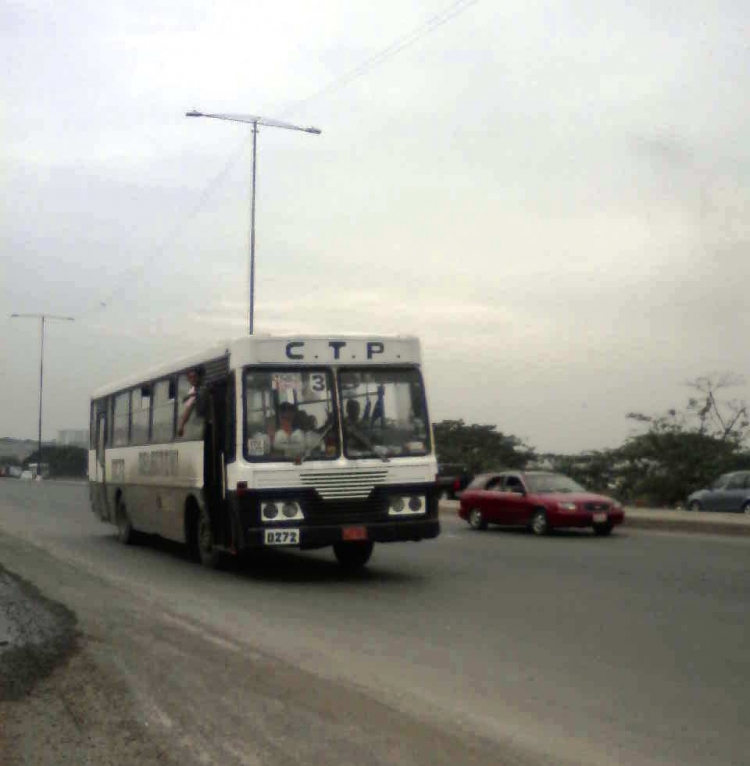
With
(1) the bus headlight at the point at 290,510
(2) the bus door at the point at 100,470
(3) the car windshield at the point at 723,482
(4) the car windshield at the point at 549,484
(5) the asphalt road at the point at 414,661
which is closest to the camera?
(5) the asphalt road at the point at 414,661

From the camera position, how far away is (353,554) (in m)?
16.9

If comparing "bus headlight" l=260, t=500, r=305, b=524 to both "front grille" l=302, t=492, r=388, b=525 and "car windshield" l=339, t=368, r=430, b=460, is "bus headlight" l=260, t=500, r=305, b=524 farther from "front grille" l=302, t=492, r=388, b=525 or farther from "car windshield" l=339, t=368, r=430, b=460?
"car windshield" l=339, t=368, r=430, b=460

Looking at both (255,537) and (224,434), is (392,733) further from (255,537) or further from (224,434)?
(224,434)

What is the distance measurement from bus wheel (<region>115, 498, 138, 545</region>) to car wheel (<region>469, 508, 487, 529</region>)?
324 inches

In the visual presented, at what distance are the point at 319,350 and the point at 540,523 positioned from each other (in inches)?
430

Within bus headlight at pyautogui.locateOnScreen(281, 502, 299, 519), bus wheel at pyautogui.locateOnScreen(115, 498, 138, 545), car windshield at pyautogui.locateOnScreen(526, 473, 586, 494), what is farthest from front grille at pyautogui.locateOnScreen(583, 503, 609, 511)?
bus headlight at pyautogui.locateOnScreen(281, 502, 299, 519)

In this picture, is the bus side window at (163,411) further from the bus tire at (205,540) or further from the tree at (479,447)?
the tree at (479,447)

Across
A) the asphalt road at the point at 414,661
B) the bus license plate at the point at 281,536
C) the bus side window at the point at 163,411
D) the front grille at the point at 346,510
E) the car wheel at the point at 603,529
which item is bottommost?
the asphalt road at the point at 414,661

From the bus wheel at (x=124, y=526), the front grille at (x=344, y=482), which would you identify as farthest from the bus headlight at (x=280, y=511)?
the bus wheel at (x=124, y=526)

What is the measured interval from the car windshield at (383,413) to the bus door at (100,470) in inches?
383

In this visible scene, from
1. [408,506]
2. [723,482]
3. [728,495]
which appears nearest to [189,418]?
[408,506]

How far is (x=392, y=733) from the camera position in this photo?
269 inches

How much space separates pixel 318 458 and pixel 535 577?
3.43 metres

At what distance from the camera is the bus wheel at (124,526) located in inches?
847
